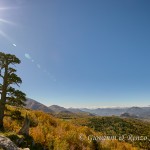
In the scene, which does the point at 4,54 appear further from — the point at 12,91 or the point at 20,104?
the point at 20,104

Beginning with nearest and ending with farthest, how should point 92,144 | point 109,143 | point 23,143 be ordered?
point 23,143 → point 92,144 → point 109,143

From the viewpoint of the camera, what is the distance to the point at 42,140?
1341 cm

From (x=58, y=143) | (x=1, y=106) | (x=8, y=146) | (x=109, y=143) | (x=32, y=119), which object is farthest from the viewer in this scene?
(x=32, y=119)

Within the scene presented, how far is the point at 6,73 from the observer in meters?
15.1

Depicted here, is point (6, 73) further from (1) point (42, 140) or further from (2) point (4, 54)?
(1) point (42, 140)

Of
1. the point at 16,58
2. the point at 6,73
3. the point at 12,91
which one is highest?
the point at 16,58

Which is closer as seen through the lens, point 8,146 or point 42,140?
point 8,146

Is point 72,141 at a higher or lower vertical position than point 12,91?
lower

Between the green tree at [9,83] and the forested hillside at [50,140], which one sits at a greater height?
the green tree at [9,83]

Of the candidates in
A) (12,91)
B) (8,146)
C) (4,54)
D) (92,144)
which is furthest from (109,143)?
(4,54)

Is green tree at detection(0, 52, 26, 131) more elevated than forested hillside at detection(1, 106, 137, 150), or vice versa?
green tree at detection(0, 52, 26, 131)

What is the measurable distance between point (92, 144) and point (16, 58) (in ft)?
33.0

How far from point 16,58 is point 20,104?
3.84 m

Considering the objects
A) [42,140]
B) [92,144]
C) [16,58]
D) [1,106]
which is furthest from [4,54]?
[92,144]
